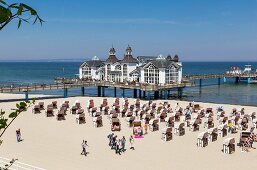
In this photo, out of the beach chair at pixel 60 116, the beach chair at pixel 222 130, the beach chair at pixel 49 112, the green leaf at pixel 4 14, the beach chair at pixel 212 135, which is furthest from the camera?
the beach chair at pixel 49 112

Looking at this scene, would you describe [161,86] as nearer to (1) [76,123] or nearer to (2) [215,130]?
(1) [76,123]

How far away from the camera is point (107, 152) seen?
683 inches

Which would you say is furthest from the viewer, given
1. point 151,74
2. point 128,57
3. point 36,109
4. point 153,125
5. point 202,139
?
point 128,57

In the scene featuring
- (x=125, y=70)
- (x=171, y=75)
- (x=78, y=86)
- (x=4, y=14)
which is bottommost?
(x=78, y=86)

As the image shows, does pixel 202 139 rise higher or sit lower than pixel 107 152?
higher

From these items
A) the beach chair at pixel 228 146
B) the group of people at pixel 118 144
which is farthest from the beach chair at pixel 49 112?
the beach chair at pixel 228 146

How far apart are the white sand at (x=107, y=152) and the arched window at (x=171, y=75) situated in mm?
25680

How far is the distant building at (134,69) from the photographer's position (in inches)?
1879

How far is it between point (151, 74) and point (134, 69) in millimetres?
4199

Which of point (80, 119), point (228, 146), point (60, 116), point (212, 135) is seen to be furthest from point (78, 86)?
point (228, 146)

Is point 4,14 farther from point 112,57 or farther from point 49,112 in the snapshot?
point 112,57

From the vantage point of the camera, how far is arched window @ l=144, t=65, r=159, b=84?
4756 centimetres

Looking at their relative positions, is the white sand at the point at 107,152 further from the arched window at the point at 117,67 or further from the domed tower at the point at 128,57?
the arched window at the point at 117,67

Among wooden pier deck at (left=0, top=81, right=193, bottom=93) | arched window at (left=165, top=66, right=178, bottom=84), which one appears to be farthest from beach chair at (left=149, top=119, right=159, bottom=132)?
arched window at (left=165, top=66, right=178, bottom=84)
